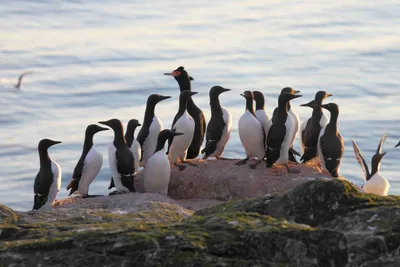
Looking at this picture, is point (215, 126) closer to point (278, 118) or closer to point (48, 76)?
point (278, 118)

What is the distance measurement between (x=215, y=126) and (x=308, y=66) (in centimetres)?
1600

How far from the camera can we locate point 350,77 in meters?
30.5

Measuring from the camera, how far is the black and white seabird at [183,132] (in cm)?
1570

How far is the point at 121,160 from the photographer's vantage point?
14.7 metres

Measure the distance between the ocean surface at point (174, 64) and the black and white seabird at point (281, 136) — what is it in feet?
21.8

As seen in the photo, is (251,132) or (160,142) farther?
(251,132)

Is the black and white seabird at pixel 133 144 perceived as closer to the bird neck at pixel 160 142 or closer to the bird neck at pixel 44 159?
the bird neck at pixel 160 142

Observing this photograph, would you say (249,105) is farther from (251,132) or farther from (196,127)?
(196,127)

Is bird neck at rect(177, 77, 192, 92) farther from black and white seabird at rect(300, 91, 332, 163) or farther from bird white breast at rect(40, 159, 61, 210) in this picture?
bird white breast at rect(40, 159, 61, 210)

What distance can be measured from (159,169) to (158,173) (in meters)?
0.05

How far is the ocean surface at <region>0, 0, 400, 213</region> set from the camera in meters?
24.7

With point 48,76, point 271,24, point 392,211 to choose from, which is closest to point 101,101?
point 48,76

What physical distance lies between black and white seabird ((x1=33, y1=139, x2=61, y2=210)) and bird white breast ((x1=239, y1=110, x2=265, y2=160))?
2.52 meters

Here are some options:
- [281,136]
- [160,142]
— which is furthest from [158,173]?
[281,136]
